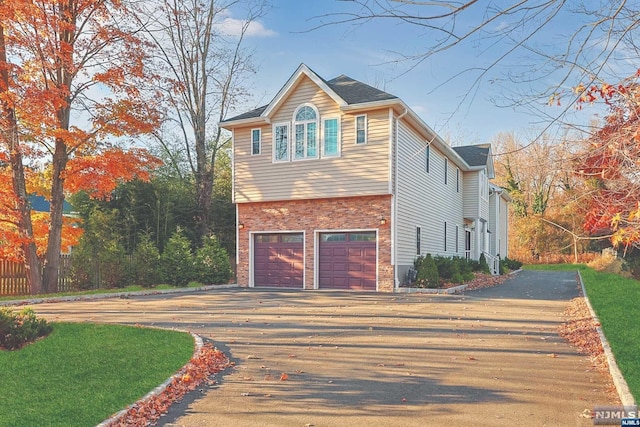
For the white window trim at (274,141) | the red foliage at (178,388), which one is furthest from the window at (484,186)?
the red foliage at (178,388)

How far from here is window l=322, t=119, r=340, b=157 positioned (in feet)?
61.1

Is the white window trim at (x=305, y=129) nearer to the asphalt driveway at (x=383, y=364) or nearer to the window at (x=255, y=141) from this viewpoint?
the window at (x=255, y=141)

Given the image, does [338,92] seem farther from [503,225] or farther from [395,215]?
[503,225]

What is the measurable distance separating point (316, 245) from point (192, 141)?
1249 centimetres

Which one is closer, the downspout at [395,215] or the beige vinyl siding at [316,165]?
the downspout at [395,215]

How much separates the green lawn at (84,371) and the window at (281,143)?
Answer: 1144 centimetres

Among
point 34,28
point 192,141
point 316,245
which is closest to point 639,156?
point 316,245

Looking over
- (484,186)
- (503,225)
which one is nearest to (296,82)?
(484,186)

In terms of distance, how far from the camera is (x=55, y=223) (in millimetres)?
18422

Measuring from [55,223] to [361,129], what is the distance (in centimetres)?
1158

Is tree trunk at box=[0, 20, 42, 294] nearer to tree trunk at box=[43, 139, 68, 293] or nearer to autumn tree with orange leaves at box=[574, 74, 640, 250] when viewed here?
tree trunk at box=[43, 139, 68, 293]

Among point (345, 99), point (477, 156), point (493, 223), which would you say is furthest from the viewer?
point (493, 223)

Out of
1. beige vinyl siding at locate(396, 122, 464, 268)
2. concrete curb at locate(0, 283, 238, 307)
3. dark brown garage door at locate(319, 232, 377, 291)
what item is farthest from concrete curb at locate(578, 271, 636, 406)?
concrete curb at locate(0, 283, 238, 307)

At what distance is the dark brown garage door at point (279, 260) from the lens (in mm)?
19656
